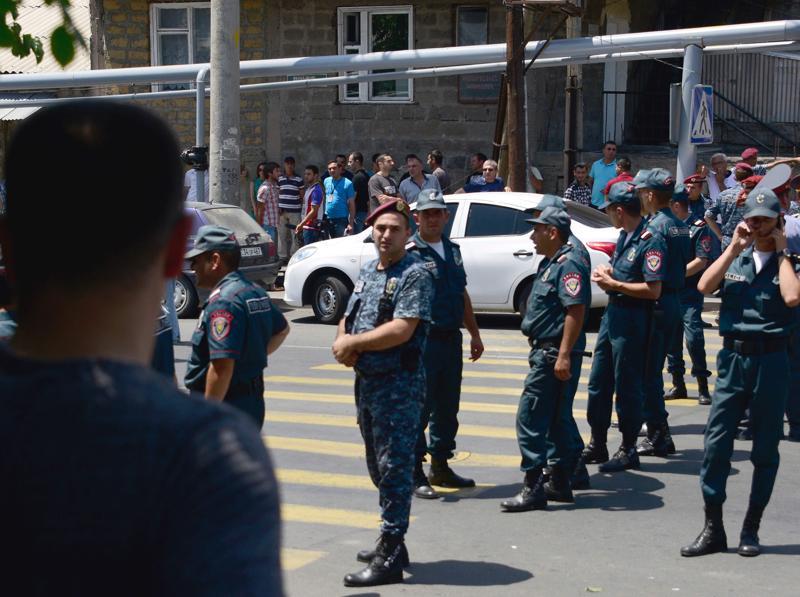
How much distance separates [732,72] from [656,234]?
18.5m

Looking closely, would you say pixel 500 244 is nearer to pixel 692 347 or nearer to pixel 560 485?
pixel 692 347

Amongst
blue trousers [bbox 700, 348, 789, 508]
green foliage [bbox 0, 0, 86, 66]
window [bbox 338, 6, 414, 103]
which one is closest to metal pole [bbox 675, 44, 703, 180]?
window [bbox 338, 6, 414, 103]

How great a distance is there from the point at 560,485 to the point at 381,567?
1.95 meters

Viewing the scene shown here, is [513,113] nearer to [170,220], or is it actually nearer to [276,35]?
[276,35]

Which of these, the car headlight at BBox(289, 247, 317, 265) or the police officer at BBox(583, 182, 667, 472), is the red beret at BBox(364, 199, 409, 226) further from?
the car headlight at BBox(289, 247, 317, 265)

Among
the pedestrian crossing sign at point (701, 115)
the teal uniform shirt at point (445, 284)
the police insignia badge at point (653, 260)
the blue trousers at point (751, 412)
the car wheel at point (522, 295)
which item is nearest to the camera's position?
the blue trousers at point (751, 412)

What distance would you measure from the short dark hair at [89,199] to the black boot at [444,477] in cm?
671

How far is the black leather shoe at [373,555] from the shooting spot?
6.33 metres

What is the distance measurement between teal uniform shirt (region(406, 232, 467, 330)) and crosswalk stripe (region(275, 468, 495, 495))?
1.07 meters

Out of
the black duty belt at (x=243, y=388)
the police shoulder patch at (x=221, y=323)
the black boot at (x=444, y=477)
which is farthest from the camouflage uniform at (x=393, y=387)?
the black boot at (x=444, y=477)

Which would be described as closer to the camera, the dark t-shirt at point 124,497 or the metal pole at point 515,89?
the dark t-shirt at point 124,497

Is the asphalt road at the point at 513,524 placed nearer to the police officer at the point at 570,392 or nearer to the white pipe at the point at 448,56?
the police officer at the point at 570,392

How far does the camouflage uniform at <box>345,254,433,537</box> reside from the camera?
6.18 m

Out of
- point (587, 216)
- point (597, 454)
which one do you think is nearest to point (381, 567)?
point (597, 454)
